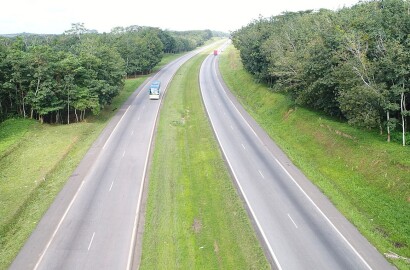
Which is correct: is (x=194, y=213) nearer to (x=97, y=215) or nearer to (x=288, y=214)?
(x=288, y=214)

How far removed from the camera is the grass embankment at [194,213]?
923 inches

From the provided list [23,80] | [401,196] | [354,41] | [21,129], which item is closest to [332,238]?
[401,196]

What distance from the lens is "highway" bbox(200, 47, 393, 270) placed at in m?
23.4

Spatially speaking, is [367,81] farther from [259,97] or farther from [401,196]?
[259,97]

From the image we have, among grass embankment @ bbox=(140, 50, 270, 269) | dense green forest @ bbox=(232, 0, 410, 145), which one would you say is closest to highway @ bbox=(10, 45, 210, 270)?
grass embankment @ bbox=(140, 50, 270, 269)

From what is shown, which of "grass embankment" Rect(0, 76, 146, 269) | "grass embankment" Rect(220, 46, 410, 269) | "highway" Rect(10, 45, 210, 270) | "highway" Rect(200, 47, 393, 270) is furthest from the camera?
"grass embankment" Rect(0, 76, 146, 269)

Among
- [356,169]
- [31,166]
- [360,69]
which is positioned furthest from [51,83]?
[356,169]

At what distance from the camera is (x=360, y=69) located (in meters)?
37.5

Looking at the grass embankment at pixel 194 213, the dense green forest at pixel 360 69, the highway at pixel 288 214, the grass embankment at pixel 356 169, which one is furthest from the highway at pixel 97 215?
the dense green forest at pixel 360 69

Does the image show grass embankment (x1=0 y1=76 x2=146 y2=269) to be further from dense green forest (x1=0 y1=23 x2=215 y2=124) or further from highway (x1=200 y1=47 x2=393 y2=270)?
highway (x1=200 y1=47 x2=393 y2=270)

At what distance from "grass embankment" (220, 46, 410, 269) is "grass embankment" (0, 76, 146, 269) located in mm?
25529

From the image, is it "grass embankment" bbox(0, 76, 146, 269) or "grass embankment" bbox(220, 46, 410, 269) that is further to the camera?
"grass embankment" bbox(0, 76, 146, 269)

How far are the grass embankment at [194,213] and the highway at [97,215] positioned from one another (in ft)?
5.11

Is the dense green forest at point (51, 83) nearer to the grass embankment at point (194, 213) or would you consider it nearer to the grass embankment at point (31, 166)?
the grass embankment at point (31, 166)
